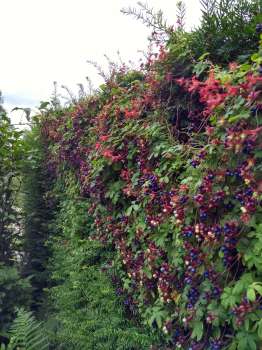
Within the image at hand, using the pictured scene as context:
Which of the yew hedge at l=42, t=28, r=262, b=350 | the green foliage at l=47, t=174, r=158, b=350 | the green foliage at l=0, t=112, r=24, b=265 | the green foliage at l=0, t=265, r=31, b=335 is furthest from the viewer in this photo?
the green foliage at l=0, t=112, r=24, b=265

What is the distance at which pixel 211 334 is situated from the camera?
1631 mm

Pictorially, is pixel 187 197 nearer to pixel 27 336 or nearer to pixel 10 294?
pixel 27 336

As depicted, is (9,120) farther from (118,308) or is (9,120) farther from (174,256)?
(174,256)

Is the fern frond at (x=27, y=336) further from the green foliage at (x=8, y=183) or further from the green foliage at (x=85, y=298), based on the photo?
the green foliage at (x=8, y=183)

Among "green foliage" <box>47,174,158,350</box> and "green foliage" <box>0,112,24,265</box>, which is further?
"green foliage" <box>0,112,24,265</box>

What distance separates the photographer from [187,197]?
5.55ft

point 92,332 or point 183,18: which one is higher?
point 183,18

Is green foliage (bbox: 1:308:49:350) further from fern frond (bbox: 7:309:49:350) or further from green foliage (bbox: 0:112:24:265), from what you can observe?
green foliage (bbox: 0:112:24:265)

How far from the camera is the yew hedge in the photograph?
1.42m

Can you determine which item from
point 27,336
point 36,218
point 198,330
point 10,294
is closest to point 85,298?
point 27,336

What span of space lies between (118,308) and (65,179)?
1884 mm

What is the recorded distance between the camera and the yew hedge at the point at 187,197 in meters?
1.42

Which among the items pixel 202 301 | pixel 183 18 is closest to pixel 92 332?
pixel 202 301

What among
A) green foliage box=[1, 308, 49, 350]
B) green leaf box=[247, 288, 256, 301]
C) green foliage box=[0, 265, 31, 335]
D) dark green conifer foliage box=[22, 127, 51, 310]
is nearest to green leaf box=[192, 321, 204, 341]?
green leaf box=[247, 288, 256, 301]
